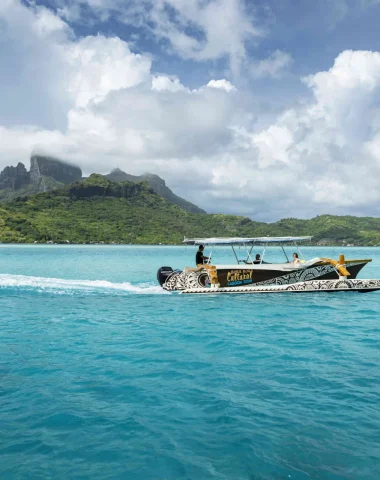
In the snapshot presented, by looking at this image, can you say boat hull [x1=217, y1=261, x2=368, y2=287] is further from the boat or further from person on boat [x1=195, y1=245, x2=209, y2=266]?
person on boat [x1=195, y1=245, x2=209, y2=266]

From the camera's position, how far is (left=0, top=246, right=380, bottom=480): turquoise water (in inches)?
211

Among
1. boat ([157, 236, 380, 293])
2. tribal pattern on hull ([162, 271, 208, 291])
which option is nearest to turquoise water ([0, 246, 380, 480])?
boat ([157, 236, 380, 293])

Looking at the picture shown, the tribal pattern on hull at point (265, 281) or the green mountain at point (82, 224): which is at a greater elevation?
the green mountain at point (82, 224)

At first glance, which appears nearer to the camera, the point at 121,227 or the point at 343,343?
the point at 343,343

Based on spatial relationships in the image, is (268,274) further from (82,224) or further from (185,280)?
(82,224)

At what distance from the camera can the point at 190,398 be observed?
7.45m

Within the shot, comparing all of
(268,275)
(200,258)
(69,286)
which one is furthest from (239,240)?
(69,286)

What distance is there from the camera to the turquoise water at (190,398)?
17.6 feet

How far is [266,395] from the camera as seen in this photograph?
7504mm

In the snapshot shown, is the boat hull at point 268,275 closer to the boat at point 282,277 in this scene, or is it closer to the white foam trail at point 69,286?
the boat at point 282,277

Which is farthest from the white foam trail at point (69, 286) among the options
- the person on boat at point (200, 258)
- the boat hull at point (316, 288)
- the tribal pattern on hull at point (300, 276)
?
the tribal pattern on hull at point (300, 276)

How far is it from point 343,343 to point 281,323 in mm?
3164

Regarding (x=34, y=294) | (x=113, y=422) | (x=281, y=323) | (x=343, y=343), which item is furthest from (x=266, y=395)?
(x=34, y=294)

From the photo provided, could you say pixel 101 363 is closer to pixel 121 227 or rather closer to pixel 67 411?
pixel 67 411
